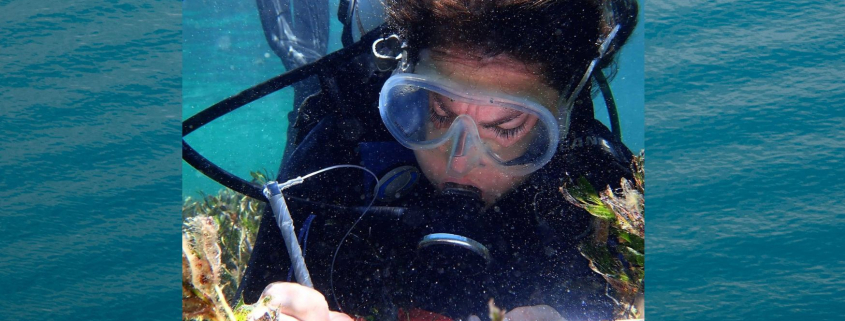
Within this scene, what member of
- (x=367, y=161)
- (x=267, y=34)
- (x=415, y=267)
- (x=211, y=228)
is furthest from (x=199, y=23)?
(x=211, y=228)

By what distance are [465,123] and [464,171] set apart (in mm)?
259

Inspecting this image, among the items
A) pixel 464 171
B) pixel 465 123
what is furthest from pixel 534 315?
pixel 465 123

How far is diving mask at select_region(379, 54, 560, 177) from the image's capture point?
2.41 metres

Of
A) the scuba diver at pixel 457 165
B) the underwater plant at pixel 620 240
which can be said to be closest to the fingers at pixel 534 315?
the scuba diver at pixel 457 165

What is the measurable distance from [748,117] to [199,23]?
28.8 feet

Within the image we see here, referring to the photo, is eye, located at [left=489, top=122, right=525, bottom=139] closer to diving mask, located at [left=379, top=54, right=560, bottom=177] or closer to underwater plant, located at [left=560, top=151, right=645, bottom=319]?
diving mask, located at [left=379, top=54, right=560, bottom=177]

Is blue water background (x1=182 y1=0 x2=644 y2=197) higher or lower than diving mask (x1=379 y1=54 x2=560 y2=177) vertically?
lower

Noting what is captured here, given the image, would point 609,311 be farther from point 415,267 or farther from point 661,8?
point 661,8

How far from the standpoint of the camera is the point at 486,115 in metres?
2.53

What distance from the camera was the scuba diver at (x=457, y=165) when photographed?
2215 millimetres

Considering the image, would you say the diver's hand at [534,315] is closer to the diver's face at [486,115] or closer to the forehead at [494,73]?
the diver's face at [486,115]

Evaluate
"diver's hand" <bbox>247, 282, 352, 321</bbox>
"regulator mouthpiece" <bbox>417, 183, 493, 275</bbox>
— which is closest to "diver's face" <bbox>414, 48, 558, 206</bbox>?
"regulator mouthpiece" <bbox>417, 183, 493, 275</bbox>

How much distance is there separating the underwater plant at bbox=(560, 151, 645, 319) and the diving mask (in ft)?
1.20

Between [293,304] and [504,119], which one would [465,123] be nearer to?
[504,119]
